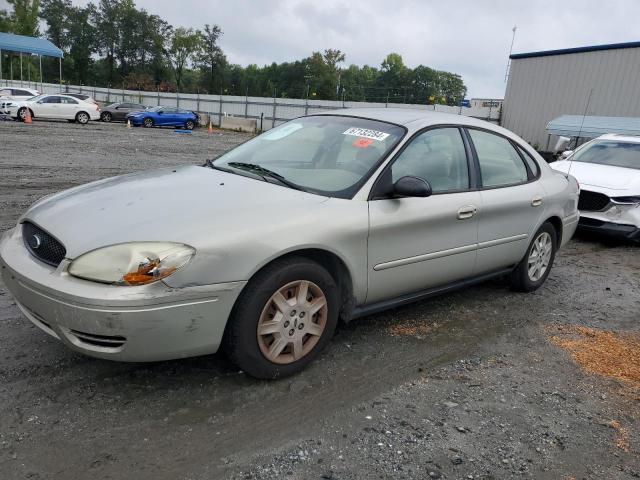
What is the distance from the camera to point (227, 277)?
271 centimetres

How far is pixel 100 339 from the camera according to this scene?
8.49 feet

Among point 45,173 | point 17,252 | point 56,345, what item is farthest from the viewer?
point 45,173

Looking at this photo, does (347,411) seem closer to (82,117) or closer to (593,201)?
(593,201)

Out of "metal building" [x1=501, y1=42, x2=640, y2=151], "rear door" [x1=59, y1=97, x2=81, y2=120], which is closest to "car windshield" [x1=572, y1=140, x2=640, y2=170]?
"metal building" [x1=501, y1=42, x2=640, y2=151]

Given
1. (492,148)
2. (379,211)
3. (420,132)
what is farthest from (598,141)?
(379,211)

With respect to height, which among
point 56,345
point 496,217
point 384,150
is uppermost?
point 384,150

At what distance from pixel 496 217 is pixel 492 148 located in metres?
0.63

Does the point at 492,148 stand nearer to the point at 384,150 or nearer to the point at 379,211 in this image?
the point at 384,150

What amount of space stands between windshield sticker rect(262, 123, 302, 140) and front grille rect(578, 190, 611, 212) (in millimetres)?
4929

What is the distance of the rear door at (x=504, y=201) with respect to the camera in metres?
4.21

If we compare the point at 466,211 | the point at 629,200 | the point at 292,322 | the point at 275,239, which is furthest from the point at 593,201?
the point at 275,239

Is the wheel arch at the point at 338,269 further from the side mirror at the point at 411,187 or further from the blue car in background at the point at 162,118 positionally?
the blue car in background at the point at 162,118

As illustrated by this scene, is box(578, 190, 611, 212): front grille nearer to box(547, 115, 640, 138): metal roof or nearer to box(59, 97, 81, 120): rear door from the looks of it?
box(547, 115, 640, 138): metal roof

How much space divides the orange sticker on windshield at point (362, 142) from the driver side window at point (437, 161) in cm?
24
